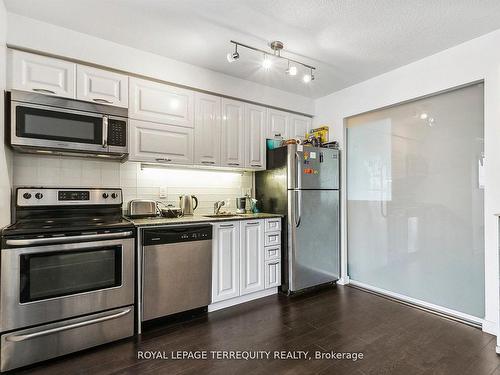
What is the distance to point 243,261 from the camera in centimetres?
289

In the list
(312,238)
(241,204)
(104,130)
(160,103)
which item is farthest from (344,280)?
(104,130)

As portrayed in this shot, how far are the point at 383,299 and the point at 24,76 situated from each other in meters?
4.00

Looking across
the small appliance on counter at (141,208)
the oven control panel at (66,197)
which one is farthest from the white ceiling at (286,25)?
the small appliance on counter at (141,208)

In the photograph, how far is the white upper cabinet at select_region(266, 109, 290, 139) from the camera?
353 centimetres

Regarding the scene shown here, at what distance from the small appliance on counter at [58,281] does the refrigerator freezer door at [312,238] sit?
5.61 feet

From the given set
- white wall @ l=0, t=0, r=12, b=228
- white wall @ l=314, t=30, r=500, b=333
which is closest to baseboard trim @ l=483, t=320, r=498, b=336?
white wall @ l=314, t=30, r=500, b=333

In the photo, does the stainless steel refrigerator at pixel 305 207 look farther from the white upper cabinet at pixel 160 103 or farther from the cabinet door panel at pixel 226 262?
the white upper cabinet at pixel 160 103

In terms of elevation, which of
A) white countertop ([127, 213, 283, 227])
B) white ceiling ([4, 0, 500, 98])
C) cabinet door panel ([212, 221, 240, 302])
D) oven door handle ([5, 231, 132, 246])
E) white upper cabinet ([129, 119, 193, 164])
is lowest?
cabinet door panel ([212, 221, 240, 302])

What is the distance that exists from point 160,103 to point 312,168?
1.84 meters

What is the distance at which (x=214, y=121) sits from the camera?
307 cm

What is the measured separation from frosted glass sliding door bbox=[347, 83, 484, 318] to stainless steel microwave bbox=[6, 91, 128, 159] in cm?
280

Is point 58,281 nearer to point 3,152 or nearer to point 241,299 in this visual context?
point 3,152

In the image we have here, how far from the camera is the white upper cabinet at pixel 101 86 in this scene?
236 centimetres

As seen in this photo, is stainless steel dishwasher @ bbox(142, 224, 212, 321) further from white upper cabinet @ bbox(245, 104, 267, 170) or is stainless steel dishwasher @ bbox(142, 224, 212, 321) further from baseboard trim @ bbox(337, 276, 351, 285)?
baseboard trim @ bbox(337, 276, 351, 285)
